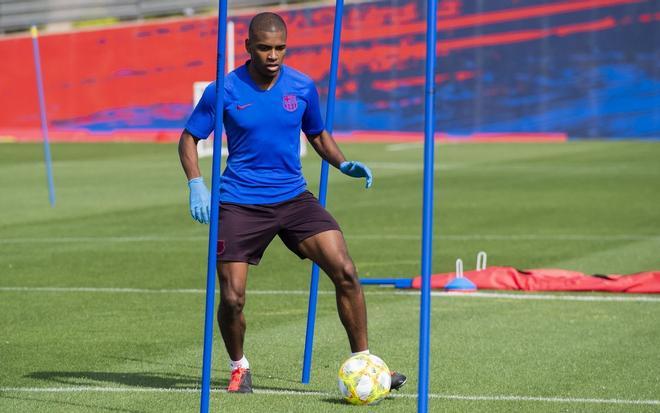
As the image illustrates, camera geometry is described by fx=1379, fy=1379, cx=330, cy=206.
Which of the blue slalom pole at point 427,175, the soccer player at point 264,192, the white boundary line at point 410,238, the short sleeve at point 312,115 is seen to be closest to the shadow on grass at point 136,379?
the soccer player at point 264,192

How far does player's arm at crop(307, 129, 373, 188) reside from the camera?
321 inches

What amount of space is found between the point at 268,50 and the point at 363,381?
6.36ft

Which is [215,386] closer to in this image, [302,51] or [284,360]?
[284,360]

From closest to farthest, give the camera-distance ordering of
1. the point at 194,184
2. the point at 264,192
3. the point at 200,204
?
the point at 200,204 < the point at 194,184 < the point at 264,192

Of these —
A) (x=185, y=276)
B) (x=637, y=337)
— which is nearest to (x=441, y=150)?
(x=185, y=276)

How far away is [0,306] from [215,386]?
14.4 feet

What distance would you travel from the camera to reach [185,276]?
567 inches

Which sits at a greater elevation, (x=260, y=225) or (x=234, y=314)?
(x=260, y=225)

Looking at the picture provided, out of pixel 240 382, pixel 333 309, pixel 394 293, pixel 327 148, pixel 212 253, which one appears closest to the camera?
pixel 212 253

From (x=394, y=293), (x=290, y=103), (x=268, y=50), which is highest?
(x=268, y=50)

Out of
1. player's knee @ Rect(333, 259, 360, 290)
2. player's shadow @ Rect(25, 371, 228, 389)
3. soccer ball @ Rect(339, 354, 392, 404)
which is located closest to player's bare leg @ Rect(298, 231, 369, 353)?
player's knee @ Rect(333, 259, 360, 290)

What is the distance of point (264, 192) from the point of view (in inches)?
319

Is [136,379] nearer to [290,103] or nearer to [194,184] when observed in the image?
[194,184]

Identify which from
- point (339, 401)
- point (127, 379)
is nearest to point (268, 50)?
point (339, 401)
